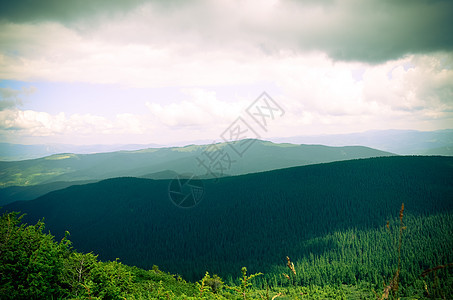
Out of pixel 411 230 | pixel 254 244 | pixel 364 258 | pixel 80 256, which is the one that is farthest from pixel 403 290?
pixel 80 256

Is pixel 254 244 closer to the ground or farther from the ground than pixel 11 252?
closer to the ground

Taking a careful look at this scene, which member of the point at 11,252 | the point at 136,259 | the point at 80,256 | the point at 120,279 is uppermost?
the point at 11,252

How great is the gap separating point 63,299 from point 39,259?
279 centimetres

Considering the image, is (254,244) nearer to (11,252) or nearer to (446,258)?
(446,258)

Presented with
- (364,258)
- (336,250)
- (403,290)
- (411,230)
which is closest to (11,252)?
(403,290)

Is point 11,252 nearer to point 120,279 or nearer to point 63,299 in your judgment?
point 63,299

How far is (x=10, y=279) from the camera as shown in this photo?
13.6m

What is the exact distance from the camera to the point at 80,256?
16.5m

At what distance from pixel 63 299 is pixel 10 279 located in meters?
3.13

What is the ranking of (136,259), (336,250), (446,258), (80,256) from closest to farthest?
1. (80,256)
2. (446,258)
3. (336,250)
4. (136,259)

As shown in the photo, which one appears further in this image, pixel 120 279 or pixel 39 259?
pixel 120 279

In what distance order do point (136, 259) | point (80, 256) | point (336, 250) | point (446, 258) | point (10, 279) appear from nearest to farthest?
1. point (10, 279)
2. point (80, 256)
3. point (446, 258)
4. point (336, 250)
5. point (136, 259)

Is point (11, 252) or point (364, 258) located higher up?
point (11, 252)

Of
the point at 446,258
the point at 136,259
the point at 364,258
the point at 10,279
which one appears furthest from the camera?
the point at 136,259
